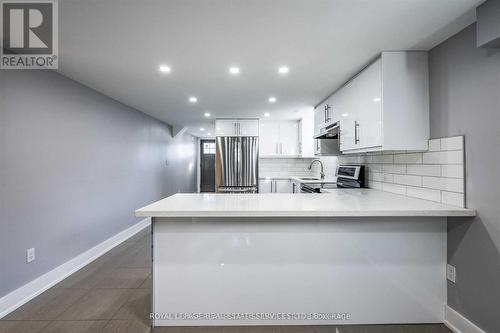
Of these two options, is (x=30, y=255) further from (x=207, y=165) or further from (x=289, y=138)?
(x=207, y=165)

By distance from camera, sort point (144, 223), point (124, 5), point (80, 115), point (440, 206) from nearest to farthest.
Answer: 1. point (124, 5)
2. point (440, 206)
3. point (80, 115)
4. point (144, 223)

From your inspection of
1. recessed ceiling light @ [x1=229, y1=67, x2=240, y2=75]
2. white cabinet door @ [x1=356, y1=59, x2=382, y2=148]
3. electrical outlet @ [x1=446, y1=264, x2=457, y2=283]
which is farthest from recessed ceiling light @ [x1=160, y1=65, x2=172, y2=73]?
electrical outlet @ [x1=446, y1=264, x2=457, y2=283]

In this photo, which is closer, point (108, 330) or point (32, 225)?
point (108, 330)

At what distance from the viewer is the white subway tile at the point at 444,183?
1.74 metres

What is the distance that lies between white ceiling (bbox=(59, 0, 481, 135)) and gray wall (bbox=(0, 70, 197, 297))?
15.9 inches

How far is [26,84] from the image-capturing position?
7.24 feet

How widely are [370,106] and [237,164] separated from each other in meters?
3.04

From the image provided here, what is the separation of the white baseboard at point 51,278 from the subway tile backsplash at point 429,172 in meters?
3.64

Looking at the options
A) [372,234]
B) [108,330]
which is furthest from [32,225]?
[372,234]

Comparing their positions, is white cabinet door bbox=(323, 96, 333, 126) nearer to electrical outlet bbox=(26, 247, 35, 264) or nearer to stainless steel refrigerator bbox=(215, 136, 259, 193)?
stainless steel refrigerator bbox=(215, 136, 259, 193)

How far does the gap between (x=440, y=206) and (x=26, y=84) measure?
3618mm

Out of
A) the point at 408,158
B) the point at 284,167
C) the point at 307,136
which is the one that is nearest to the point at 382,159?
the point at 408,158

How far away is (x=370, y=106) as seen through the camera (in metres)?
2.29

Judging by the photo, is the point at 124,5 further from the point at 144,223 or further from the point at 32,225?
the point at 144,223
